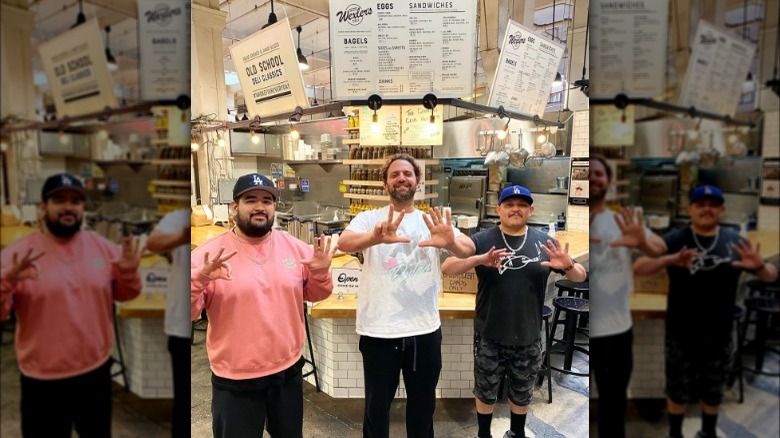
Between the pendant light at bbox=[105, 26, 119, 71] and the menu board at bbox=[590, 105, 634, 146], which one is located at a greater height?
the pendant light at bbox=[105, 26, 119, 71]

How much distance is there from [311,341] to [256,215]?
5.81 feet

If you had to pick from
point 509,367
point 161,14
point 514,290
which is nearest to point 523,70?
point 514,290

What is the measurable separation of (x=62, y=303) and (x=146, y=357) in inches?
3.8

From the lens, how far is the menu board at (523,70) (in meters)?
3.71

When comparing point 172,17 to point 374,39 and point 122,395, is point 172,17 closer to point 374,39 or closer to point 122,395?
point 122,395

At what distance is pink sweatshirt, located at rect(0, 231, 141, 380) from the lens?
363 mm

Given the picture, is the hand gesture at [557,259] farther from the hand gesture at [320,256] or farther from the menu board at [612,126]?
the menu board at [612,126]

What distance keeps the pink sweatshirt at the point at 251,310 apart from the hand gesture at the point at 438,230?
29.5 inches

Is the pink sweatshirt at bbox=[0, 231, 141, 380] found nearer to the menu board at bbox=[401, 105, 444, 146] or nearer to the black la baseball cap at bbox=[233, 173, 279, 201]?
the black la baseball cap at bbox=[233, 173, 279, 201]

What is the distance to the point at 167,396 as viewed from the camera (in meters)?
0.45

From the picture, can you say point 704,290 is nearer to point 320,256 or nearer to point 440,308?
point 320,256

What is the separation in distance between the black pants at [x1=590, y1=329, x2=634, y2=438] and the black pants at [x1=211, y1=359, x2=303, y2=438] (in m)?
1.90

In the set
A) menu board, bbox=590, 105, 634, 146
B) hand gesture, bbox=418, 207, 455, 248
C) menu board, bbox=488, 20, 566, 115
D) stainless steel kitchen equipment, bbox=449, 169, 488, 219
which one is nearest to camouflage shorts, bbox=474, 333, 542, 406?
hand gesture, bbox=418, 207, 455, 248

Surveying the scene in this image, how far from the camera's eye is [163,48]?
428mm
